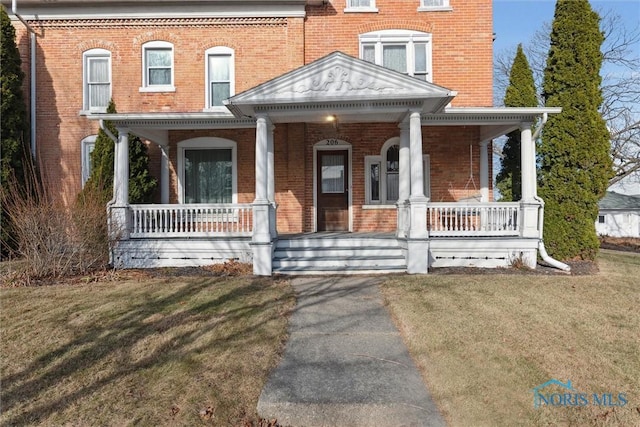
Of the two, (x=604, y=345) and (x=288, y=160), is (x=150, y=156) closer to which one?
(x=288, y=160)

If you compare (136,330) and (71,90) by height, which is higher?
(71,90)

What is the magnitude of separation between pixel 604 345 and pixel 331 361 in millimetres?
3131

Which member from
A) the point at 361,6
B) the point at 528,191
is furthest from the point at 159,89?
the point at 528,191

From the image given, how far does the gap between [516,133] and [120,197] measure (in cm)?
1069

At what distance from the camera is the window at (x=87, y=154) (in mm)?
11180

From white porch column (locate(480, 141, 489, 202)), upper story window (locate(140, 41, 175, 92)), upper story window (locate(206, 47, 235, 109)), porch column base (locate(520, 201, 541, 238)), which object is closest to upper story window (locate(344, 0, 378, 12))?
upper story window (locate(206, 47, 235, 109))

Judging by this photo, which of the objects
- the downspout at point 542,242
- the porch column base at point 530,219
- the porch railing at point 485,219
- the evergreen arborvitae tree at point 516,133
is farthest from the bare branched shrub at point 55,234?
the evergreen arborvitae tree at point 516,133

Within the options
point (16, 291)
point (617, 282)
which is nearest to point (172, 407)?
point (16, 291)

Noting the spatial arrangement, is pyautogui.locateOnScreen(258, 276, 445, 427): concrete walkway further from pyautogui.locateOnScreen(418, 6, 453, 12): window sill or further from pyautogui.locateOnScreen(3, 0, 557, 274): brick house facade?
pyautogui.locateOnScreen(418, 6, 453, 12): window sill

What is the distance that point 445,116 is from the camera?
8977 millimetres

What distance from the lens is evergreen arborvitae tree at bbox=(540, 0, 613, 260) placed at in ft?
29.7

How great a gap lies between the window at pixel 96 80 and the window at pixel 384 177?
822 cm

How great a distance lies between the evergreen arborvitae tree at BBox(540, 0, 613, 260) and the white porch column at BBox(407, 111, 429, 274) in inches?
148

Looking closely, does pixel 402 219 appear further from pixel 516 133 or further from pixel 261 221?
→ pixel 516 133
